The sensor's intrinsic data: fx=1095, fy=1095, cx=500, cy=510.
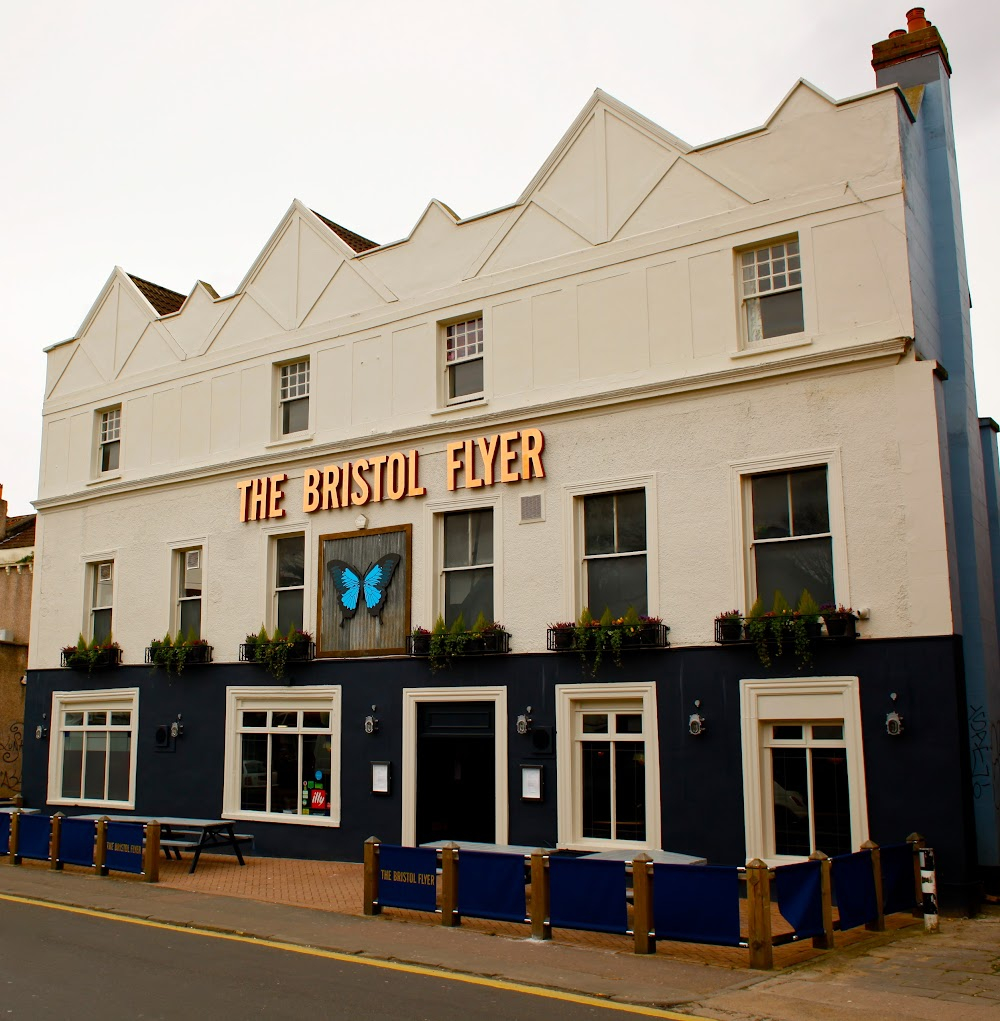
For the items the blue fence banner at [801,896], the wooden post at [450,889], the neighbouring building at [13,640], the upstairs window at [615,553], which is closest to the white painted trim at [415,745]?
the upstairs window at [615,553]

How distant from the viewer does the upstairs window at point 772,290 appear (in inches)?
656

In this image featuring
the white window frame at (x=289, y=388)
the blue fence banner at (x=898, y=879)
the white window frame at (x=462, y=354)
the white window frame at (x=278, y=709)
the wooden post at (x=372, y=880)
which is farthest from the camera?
the white window frame at (x=289, y=388)

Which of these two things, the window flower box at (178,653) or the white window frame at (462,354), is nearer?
the white window frame at (462,354)

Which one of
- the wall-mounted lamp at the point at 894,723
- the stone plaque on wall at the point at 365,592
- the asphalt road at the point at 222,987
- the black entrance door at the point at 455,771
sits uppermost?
the stone plaque on wall at the point at 365,592

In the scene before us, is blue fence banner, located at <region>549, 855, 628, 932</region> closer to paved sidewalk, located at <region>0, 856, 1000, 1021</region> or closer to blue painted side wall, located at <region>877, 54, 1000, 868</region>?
paved sidewalk, located at <region>0, 856, 1000, 1021</region>

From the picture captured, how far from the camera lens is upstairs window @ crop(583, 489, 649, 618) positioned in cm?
1742

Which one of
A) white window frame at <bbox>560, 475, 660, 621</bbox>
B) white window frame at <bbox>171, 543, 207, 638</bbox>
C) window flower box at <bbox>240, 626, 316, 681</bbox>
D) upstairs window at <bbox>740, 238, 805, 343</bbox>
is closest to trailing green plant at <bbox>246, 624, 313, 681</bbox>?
window flower box at <bbox>240, 626, 316, 681</bbox>

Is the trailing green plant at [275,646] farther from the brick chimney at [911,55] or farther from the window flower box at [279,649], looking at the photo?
the brick chimney at [911,55]

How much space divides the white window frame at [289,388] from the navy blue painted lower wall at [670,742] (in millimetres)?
4845

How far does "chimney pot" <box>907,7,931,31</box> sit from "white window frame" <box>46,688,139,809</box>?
64.2ft

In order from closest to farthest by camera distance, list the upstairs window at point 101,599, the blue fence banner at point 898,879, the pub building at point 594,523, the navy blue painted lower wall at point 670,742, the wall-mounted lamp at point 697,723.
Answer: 1. the blue fence banner at point 898,879
2. the navy blue painted lower wall at point 670,742
3. the pub building at point 594,523
4. the wall-mounted lamp at point 697,723
5. the upstairs window at point 101,599

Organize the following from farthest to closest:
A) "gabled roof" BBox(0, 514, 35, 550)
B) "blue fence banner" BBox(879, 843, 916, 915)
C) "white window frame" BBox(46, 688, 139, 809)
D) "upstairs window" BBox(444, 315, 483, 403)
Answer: "gabled roof" BBox(0, 514, 35, 550) → "white window frame" BBox(46, 688, 139, 809) → "upstairs window" BBox(444, 315, 483, 403) → "blue fence banner" BBox(879, 843, 916, 915)

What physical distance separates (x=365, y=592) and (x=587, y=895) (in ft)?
30.1

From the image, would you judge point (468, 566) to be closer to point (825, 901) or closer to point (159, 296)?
point (825, 901)
